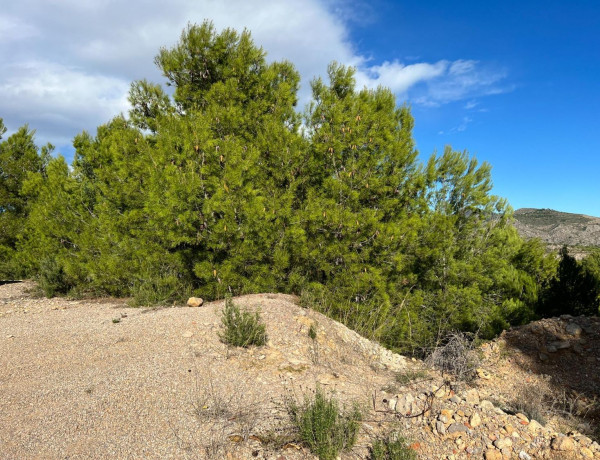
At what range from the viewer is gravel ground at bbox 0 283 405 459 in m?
3.04

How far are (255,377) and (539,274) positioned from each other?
37.9 feet

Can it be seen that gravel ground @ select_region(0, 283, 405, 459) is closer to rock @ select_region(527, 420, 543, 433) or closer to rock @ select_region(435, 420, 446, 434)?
rock @ select_region(435, 420, 446, 434)

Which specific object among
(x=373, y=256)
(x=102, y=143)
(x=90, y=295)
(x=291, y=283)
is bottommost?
(x=90, y=295)

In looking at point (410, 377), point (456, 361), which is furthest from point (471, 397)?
point (456, 361)

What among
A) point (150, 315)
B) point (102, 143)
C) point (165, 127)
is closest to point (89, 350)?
point (150, 315)

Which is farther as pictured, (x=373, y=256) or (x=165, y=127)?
(x=165, y=127)

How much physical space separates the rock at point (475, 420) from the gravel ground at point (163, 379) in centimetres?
118

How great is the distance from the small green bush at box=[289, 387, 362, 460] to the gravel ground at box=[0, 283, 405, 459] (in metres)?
0.13

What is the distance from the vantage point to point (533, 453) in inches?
131

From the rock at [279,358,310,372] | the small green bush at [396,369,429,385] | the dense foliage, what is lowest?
the small green bush at [396,369,429,385]

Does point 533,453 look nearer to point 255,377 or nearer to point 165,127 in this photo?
point 255,377

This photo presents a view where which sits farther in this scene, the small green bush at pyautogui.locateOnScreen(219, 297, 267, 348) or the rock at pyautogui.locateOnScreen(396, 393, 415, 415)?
the small green bush at pyautogui.locateOnScreen(219, 297, 267, 348)

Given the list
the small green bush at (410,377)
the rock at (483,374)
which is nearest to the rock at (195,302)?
the small green bush at (410,377)

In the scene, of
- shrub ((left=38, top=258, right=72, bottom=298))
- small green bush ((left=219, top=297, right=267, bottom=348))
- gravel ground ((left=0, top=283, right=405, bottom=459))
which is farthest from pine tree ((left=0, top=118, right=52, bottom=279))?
small green bush ((left=219, top=297, right=267, bottom=348))
